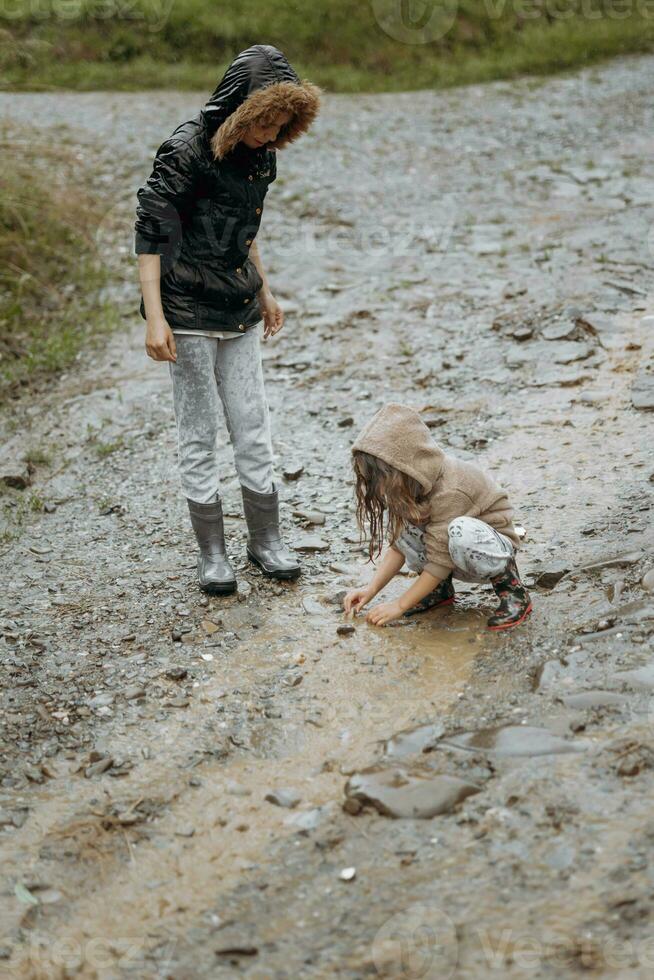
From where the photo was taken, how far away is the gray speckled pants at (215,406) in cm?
424

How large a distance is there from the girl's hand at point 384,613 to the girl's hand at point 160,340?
1292 millimetres

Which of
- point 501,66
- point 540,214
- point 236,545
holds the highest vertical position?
point 501,66

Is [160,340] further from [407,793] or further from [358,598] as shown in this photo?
[407,793]

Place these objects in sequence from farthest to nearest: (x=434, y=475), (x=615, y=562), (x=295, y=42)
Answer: (x=295, y=42) → (x=615, y=562) → (x=434, y=475)

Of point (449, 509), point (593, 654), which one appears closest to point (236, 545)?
point (449, 509)

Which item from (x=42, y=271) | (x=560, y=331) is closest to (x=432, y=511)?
(x=560, y=331)

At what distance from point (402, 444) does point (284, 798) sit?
1.30m

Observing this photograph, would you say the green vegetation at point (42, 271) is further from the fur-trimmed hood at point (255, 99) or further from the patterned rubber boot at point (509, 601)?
the patterned rubber boot at point (509, 601)

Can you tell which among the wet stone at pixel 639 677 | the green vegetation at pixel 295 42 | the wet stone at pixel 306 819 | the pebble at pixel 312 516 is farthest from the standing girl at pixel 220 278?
the green vegetation at pixel 295 42

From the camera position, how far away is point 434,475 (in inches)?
150

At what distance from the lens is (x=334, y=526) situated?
5.16 m

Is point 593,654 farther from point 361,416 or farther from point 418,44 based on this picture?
point 418,44

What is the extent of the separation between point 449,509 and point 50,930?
6.33 ft

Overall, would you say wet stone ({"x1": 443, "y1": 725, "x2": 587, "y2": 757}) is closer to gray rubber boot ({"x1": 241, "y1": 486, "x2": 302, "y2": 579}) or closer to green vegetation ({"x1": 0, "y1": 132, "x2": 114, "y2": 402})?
gray rubber boot ({"x1": 241, "y1": 486, "x2": 302, "y2": 579})
